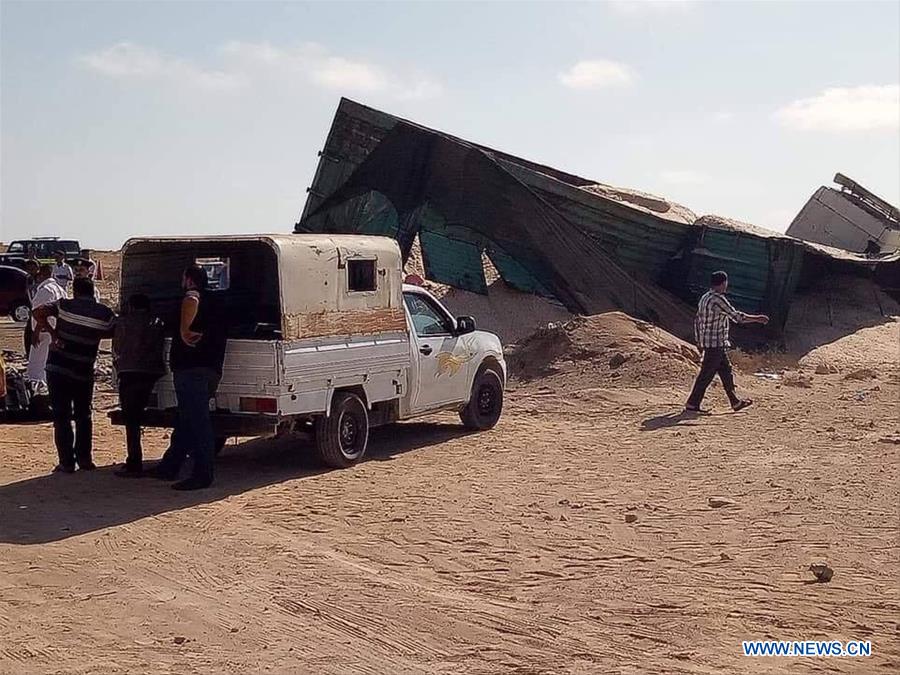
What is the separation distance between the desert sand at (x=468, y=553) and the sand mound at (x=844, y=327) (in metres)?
9.12

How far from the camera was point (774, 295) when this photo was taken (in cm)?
2292

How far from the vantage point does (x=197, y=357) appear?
30.5 ft

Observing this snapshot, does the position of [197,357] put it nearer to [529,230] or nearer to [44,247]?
[529,230]

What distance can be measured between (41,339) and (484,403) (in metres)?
5.12

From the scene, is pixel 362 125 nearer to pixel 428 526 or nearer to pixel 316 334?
pixel 316 334

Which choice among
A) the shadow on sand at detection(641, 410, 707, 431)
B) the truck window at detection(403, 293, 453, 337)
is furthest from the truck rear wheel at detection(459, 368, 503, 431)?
the shadow on sand at detection(641, 410, 707, 431)

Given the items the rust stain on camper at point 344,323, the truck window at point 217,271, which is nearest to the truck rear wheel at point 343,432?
the rust stain on camper at point 344,323

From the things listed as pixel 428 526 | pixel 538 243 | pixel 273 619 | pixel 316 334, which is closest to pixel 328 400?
pixel 316 334

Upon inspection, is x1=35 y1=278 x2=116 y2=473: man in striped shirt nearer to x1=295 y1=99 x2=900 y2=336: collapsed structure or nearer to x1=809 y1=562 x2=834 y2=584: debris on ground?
x1=809 y1=562 x2=834 y2=584: debris on ground

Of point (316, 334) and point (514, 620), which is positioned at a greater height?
point (316, 334)

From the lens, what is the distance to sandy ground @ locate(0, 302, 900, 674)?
227 inches

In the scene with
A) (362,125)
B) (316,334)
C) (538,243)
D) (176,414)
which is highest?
(362,125)

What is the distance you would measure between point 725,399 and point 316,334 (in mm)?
7581

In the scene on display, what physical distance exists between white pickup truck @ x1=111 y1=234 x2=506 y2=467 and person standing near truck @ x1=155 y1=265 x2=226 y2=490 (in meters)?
0.26
